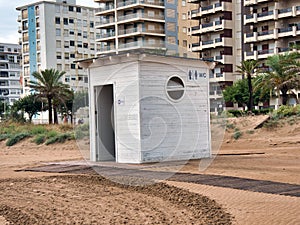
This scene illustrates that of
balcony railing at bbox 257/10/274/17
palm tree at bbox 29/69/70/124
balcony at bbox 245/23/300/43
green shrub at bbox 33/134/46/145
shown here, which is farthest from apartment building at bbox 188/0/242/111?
green shrub at bbox 33/134/46/145

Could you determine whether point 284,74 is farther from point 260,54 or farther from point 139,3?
point 139,3

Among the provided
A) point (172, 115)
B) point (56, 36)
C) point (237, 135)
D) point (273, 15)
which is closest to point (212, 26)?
point (273, 15)

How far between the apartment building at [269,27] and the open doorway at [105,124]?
153 ft

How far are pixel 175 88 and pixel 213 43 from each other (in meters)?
55.4

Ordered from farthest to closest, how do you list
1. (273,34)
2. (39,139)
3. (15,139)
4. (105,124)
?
(273,34) → (15,139) → (39,139) → (105,124)

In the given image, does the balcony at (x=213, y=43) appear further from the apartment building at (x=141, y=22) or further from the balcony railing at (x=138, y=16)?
the balcony railing at (x=138, y=16)

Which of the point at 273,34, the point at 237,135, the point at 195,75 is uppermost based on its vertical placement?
the point at 273,34

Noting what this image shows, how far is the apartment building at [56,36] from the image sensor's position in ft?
327

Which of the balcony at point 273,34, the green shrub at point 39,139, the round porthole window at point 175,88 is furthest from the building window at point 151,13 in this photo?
the round porthole window at point 175,88

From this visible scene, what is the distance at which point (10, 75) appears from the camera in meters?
140

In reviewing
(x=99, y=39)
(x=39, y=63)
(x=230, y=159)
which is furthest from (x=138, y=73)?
(x=39, y=63)

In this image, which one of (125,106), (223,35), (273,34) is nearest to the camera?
(125,106)

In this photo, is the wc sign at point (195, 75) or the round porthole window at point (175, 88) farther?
the wc sign at point (195, 75)

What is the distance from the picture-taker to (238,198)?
1144cm
